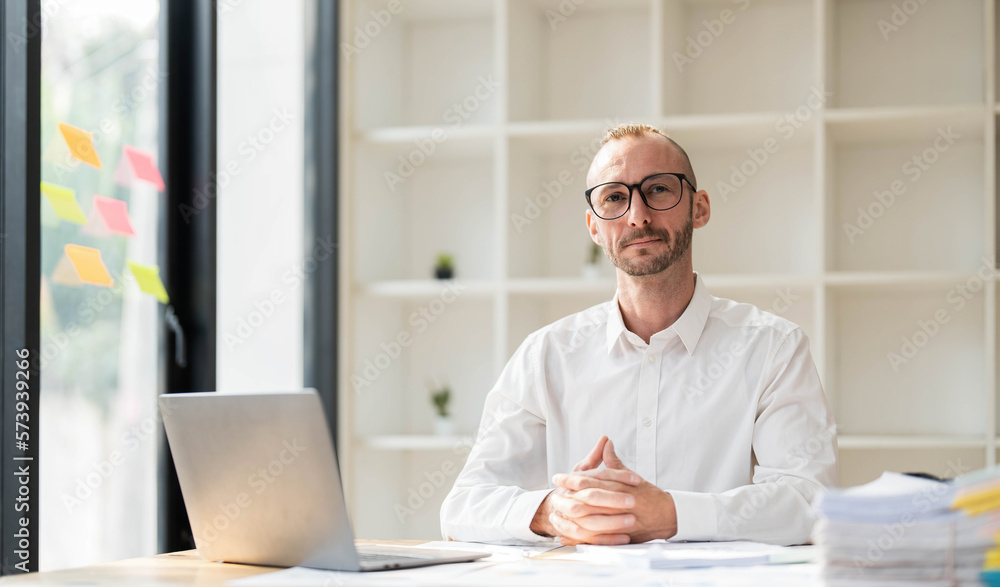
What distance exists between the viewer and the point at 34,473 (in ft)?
6.10

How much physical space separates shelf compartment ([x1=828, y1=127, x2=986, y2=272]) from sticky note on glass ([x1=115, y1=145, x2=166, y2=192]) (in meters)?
1.92

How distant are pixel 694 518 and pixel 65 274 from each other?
4.56 feet

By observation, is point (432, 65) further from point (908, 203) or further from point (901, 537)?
point (901, 537)

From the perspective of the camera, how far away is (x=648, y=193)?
6.66 feet

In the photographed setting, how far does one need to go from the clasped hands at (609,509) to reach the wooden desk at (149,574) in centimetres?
47

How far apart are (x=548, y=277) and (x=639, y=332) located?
4.29 feet

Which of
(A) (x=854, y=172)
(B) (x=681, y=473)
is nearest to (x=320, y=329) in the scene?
(B) (x=681, y=473)

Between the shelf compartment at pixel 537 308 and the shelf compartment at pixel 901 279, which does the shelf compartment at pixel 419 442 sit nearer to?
the shelf compartment at pixel 537 308

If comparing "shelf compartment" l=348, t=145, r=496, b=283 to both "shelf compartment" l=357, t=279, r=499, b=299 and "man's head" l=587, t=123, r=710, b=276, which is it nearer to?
"shelf compartment" l=357, t=279, r=499, b=299

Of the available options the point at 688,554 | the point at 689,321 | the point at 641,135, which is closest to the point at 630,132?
the point at 641,135

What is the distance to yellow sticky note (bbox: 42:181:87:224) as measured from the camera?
2016 mm

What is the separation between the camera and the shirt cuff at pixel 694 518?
1.56 m

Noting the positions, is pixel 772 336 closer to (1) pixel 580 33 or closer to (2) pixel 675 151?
(2) pixel 675 151

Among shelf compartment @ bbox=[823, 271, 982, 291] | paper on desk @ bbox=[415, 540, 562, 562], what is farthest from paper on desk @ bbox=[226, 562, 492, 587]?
shelf compartment @ bbox=[823, 271, 982, 291]
